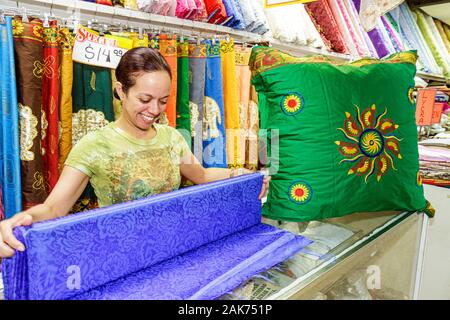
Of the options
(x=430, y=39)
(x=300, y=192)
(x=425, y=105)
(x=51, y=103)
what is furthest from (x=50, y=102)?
(x=430, y=39)

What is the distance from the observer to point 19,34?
1.12 metres

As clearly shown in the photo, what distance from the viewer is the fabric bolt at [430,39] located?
3.46 metres

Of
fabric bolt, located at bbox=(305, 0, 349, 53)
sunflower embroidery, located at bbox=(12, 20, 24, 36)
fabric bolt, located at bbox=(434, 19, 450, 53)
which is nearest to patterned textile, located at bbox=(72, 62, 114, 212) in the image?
sunflower embroidery, located at bbox=(12, 20, 24, 36)

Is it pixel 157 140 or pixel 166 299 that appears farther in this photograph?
pixel 157 140

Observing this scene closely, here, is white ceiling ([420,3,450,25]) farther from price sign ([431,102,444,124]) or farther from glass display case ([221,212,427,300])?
glass display case ([221,212,427,300])

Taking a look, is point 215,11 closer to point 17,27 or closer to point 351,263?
point 17,27

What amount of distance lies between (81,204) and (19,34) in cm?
60

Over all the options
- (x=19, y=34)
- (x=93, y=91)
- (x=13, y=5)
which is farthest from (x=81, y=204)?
(x=13, y=5)

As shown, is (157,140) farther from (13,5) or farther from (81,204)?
(13,5)

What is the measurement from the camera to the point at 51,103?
121 cm

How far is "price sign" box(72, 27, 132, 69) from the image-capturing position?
3.90 ft

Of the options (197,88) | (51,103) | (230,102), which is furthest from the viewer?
(230,102)

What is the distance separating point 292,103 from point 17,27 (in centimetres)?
91

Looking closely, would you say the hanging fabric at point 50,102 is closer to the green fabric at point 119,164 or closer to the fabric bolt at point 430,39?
the green fabric at point 119,164
